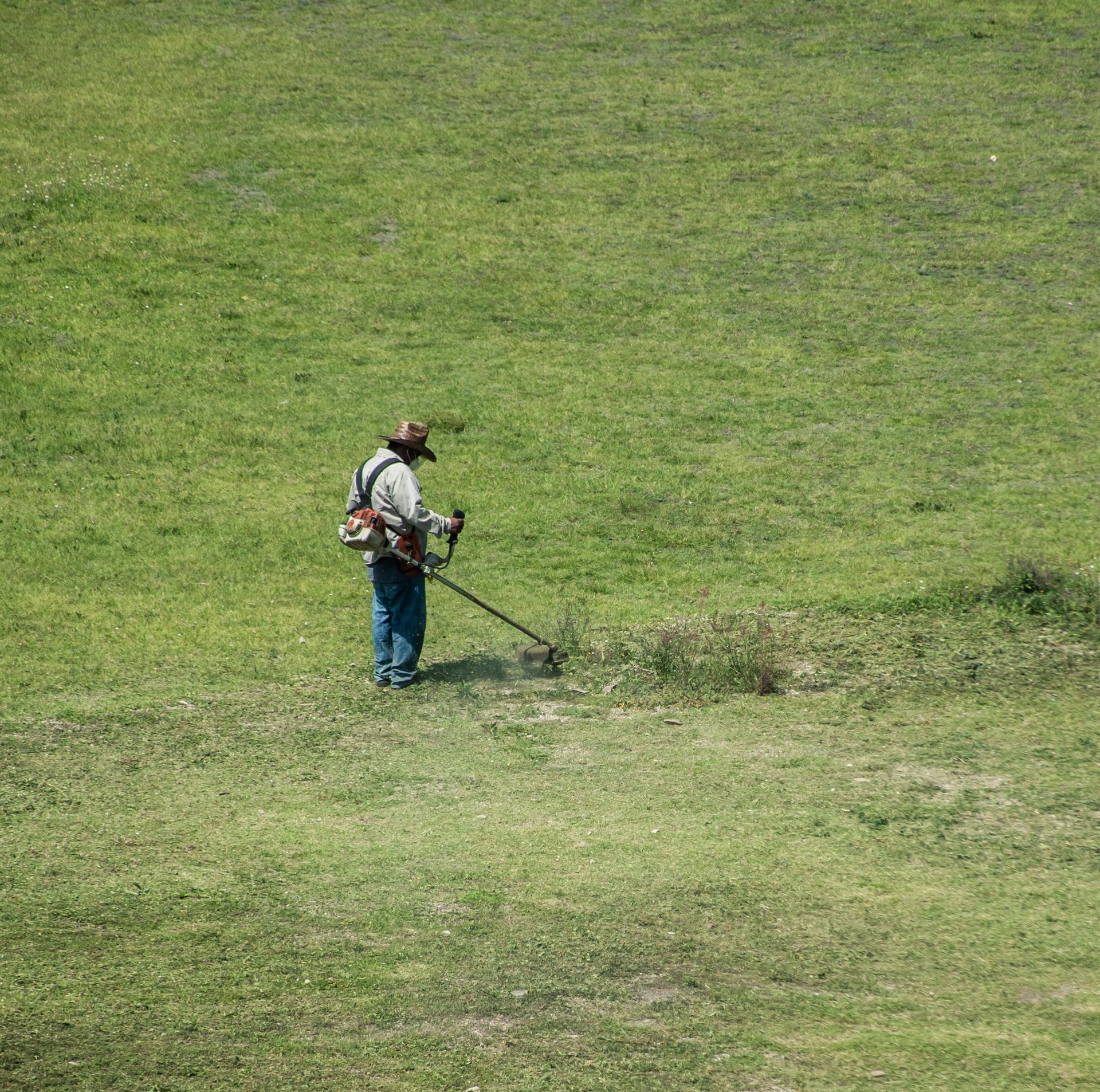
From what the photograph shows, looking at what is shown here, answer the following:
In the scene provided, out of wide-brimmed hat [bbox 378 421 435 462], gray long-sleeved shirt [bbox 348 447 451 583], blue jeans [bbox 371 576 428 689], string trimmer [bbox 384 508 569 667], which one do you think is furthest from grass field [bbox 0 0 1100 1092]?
wide-brimmed hat [bbox 378 421 435 462]

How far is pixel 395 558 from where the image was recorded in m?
8.85

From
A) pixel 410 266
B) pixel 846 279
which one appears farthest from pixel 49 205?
pixel 846 279

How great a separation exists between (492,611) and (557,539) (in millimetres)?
3542

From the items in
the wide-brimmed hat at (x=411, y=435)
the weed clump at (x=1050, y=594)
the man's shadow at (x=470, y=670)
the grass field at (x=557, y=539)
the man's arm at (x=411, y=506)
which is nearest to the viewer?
the grass field at (x=557, y=539)

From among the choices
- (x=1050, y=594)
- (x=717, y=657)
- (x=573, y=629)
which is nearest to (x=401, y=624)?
(x=573, y=629)

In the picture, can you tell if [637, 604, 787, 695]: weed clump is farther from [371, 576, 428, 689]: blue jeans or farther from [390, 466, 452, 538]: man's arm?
[390, 466, 452, 538]: man's arm

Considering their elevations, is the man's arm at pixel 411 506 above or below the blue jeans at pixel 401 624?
above

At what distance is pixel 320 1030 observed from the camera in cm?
463

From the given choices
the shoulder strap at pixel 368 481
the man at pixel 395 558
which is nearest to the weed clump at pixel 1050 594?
the man at pixel 395 558

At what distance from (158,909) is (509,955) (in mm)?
1545

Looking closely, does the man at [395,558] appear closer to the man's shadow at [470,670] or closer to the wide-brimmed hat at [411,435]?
the wide-brimmed hat at [411,435]

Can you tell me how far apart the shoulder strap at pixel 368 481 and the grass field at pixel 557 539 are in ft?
4.46

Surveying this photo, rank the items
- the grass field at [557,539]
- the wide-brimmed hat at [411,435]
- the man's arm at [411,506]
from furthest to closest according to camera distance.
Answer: the wide-brimmed hat at [411,435] < the man's arm at [411,506] < the grass field at [557,539]

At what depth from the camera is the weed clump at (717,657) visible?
28.6ft
